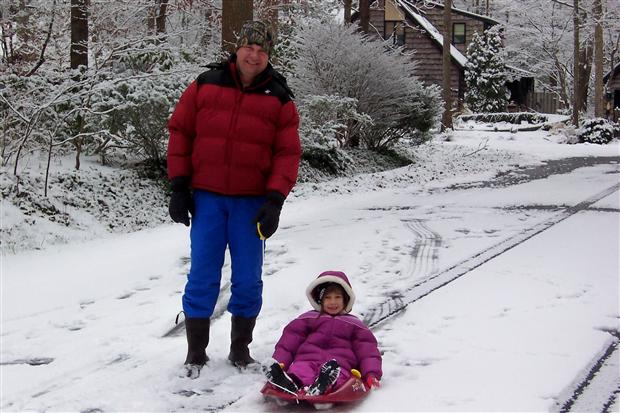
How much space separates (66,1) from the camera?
39.1 ft

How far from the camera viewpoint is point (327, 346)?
3.82 metres

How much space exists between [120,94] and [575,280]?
6400 millimetres

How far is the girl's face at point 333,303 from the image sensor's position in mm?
4008

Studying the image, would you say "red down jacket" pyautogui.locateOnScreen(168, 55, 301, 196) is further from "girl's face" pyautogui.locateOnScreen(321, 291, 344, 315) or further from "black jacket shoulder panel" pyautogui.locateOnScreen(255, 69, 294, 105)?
"girl's face" pyautogui.locateOnScreen(321, 291, 344, 315)

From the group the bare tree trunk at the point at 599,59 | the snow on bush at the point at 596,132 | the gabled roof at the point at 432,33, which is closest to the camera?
the snow on bush at the point at 596,132

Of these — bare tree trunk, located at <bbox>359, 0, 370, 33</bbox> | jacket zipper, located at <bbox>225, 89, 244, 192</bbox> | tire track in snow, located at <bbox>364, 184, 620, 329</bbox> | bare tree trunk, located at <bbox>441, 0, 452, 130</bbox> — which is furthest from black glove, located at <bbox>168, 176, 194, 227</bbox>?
bare tree trunk, located at <bbox>441, 0, 452, 130</bbox>

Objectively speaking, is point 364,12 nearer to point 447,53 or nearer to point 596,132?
point 447,53

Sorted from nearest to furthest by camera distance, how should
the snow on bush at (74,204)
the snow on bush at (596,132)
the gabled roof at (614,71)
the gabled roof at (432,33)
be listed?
the snow on bush at (74,204) → the snow on bush at (596,132) → the gabled roof at (432,33) → the gabled roof at (614,71)

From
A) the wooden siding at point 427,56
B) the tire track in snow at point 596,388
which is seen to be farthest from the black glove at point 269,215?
the wooden siding at point 427,56

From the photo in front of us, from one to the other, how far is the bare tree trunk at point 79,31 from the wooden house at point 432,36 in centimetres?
2792

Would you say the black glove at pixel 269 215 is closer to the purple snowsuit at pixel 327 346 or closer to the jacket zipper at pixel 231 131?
the jacket zipper at pixel 231 131

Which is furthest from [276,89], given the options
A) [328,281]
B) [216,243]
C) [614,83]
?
[614,83]

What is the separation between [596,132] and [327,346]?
974 inches

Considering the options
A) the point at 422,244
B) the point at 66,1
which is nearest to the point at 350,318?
the point at 422,244
